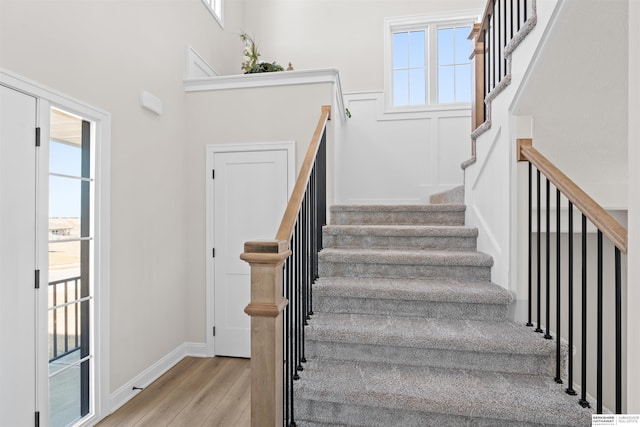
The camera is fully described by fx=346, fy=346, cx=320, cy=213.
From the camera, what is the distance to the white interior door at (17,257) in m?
1.70

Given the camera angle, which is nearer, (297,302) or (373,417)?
(373,417)

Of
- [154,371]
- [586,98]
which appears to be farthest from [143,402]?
[586,98]

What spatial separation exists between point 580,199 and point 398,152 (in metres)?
3.00

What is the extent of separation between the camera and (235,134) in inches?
130

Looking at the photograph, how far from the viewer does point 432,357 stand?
188 centimetres

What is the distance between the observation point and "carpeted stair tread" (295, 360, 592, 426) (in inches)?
60.3

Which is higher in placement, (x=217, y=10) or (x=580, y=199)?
(x=217, y=10)

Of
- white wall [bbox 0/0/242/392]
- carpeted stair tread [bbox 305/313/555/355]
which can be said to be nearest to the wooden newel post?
carpeted stair tread [bbox 305/313/555/355]

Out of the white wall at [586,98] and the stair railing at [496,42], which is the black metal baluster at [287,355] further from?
the stair railing at [496,42]

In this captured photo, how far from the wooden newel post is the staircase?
0.36 m

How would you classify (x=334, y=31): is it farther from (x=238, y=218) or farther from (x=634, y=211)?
(x=634, y=211)

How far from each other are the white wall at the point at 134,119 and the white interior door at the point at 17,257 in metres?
0.27

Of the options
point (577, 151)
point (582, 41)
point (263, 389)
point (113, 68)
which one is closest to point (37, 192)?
point (113, 68)

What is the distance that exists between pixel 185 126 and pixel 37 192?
1685 millimetres
